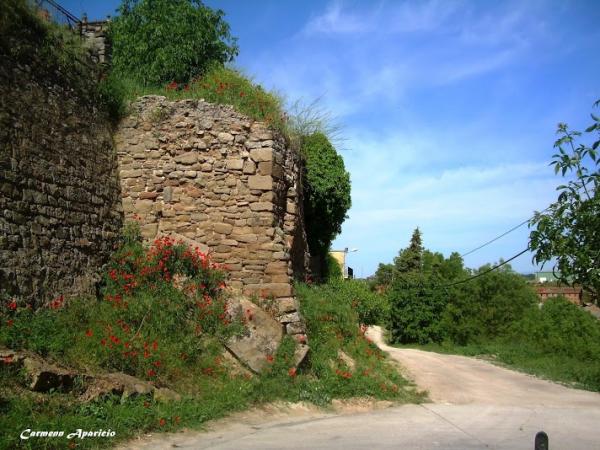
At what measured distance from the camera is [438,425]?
296 inches

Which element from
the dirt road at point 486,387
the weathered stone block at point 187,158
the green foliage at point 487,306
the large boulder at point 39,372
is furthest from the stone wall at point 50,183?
the green foliage at point 487,306

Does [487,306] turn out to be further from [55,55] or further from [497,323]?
[55,55]

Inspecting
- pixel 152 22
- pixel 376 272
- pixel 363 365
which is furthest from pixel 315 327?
pixel 376 272

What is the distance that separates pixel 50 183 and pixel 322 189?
6059mm

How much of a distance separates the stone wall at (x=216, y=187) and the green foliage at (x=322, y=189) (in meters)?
1.87

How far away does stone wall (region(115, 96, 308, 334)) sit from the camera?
32.0 ft

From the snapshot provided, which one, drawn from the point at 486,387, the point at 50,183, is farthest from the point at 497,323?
the point at 50,183

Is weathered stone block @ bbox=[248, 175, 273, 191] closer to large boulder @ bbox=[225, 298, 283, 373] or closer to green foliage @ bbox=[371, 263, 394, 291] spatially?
large boulder @ bbox=[225, 298, 283, 373]

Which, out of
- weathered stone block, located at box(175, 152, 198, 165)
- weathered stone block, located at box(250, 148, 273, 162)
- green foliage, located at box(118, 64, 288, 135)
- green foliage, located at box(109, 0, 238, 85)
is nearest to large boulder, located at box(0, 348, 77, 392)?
weathered stone block, located at box(175, 152, 198, 165)

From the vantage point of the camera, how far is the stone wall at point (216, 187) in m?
9.74

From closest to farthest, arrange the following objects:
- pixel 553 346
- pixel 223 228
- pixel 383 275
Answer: pixel 223 228 → pixel 553 346 → pixel 383 275

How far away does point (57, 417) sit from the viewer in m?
5.34

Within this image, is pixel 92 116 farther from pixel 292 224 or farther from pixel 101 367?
pixel 101 367

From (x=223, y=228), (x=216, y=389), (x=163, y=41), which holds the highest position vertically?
(x=163, y=41)
